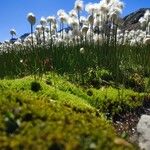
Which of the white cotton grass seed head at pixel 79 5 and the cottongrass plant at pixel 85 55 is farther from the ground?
the white cotton grass seed head at pixel 79 5

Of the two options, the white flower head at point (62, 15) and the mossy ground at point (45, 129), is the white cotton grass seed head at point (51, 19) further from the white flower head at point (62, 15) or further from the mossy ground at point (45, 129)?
the mossy ground at point (45, 129)

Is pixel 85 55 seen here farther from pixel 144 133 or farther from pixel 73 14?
pixel 144 133

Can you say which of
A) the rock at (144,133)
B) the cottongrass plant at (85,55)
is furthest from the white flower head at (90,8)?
the rock at (144,133)

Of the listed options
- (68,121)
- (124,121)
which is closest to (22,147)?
(68,121)

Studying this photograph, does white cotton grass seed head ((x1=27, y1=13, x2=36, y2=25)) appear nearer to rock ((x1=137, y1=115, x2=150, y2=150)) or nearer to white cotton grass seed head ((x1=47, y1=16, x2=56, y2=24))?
white cotton grass seed head ((x1=47, y1=16, x2=56, y2=24))

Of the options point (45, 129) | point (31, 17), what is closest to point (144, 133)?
point (45, 129)

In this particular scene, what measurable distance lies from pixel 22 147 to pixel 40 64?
27.7 feet

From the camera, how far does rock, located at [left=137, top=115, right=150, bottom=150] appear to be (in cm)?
545

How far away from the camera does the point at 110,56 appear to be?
13.0 metres

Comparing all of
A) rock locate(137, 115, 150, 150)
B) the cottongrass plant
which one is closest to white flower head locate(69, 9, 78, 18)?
the cottongrass plant

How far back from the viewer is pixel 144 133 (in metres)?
5.71

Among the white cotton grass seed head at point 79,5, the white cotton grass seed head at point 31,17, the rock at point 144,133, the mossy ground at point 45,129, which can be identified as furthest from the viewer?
the white cotton grass seed head at point 79,5

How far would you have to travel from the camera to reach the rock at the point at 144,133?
5.45m

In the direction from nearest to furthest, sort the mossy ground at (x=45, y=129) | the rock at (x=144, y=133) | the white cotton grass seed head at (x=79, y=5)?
the mossy ground at (x=45, y=129) → the rock at (x=144, y=133) → the white cotton grass seed head at (x=79, y=5)
